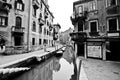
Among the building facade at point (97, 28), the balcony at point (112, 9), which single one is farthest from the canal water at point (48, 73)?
the balcony at point (112, 9)

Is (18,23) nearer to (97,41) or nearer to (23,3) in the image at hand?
(23,3)

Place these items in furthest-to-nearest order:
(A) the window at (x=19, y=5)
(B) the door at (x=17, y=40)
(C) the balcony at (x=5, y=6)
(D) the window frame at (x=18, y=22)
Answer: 1. (D) the window frame at (x=18, y=22)
2. (A) the window at (x=19, y=5)
3. (B) the door at (x=17, y=40)
4. (C) the balcony at (x=5, y=6)

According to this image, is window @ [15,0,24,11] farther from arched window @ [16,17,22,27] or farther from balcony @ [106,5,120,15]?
balcony @ [106,5,120,15]

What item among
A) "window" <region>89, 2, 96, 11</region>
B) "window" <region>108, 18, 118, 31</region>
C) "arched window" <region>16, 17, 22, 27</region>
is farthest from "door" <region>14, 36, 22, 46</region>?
"window" <region>108, 18, 118, 31</region>

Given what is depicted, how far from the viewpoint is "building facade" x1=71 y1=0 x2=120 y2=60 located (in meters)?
8.73

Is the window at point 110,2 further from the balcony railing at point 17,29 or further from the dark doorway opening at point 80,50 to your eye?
the balcony railing at point 17,29

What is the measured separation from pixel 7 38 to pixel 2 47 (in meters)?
1.92

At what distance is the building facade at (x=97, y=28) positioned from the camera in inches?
344

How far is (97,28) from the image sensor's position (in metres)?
9.62

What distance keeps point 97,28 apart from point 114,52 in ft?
13.3

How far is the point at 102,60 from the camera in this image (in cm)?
905

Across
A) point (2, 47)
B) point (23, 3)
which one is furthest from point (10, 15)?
point (2, 47)

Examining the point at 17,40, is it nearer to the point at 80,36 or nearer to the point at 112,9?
the point at 80,36

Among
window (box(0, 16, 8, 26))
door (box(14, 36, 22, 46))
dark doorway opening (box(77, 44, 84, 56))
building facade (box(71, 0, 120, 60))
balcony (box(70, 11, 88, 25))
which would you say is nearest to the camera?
building facade (box(71, 0, 120, 60))
